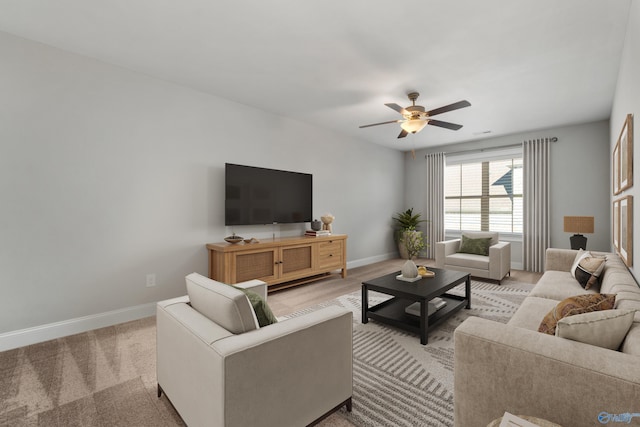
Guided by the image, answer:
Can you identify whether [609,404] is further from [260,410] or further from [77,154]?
[77,154]

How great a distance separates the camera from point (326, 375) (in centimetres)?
149

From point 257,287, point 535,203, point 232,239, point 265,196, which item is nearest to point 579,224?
point 535,203

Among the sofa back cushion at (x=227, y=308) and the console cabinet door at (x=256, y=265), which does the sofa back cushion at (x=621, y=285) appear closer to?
the sofa back cushion at (x=227, y=308)

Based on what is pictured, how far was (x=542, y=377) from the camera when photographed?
43.2 inches

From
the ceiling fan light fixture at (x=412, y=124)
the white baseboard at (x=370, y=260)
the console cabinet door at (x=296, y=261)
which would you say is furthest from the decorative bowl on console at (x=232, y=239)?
the white baseboard at (x=370, y=260)

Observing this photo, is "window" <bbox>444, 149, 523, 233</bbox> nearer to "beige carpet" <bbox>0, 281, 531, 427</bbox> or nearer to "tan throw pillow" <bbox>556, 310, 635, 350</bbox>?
"beige carpet" <bbox>0, 281, 531, 427</bbox>

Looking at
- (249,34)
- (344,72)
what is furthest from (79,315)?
(344,72)

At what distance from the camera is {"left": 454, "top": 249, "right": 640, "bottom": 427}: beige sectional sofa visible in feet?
3.24

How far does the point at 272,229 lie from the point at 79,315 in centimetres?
235

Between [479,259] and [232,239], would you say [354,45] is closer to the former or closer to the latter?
[232,239]

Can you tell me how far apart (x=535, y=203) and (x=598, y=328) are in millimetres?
4952

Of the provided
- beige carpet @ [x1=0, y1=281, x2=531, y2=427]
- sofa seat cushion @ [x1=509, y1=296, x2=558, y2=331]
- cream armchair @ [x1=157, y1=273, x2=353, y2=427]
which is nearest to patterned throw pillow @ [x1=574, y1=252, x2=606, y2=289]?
sofa seat cushion @ [x1=509, y1=296, x2=558, y2=331]

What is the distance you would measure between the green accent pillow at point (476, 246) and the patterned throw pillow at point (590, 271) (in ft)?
6.54

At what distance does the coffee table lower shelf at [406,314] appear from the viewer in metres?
2.64
